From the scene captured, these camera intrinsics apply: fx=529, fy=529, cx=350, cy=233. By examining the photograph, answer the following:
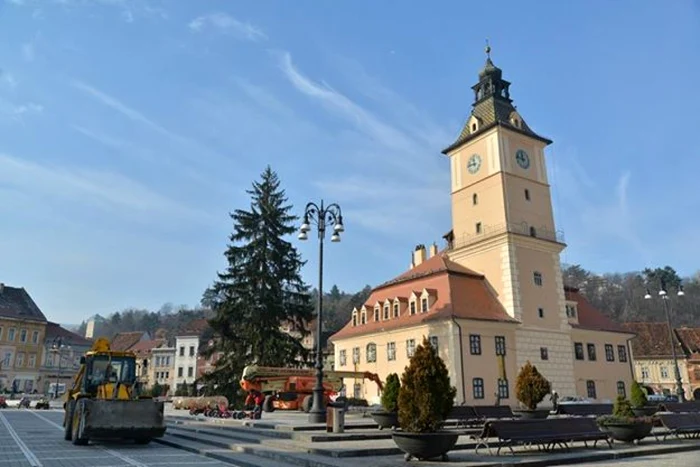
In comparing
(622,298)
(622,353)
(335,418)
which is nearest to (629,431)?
(335,418)

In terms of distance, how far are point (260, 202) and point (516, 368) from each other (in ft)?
71.3

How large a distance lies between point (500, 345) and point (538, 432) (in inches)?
921

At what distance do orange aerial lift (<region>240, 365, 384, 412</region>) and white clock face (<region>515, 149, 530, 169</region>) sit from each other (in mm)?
20694

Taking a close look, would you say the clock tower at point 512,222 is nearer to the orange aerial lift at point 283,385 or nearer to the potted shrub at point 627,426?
the orange aerial lift at point 283,385

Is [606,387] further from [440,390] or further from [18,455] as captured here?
[18,455]

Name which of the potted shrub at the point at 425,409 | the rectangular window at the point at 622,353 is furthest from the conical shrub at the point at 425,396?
the rectangular window at the point at 622,353

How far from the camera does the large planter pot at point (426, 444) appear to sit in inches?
424

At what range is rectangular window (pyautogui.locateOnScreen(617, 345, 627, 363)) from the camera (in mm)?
42156

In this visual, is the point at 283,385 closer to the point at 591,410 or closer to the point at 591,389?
the point at 591,410

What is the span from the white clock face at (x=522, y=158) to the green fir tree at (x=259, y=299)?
1796 cm

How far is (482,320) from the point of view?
113 feet

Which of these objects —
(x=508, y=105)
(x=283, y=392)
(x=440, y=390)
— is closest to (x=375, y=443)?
(x=440, y=390)

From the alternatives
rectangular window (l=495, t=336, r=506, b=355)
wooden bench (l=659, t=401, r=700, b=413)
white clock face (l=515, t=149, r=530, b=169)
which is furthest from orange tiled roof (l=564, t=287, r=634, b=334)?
wooden bench (l=659, t=401, r=700, b=413)

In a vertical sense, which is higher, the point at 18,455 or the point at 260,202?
the point at 260,202
